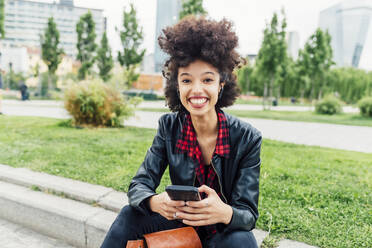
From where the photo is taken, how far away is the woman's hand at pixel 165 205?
4.61 ft

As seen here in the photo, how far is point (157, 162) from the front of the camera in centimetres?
180

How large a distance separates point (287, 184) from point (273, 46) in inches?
568

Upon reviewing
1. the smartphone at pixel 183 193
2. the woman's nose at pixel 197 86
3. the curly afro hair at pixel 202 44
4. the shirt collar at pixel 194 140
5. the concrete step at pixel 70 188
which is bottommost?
the concrete step at pixel 70 188

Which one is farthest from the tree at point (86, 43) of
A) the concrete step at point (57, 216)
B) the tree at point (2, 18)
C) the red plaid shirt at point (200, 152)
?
the red plaid shirt at point (200, 152)

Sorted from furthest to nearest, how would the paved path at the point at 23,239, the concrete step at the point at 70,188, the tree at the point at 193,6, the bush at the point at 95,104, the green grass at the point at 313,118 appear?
the tree at the point at 193,6 → the green grass at the point at 313,118 → the bush at the point at 95,104 → the concrete step at the point at 70,188 → the paved path at the point at 23,239

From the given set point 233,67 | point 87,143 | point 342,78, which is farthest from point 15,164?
point 342,78

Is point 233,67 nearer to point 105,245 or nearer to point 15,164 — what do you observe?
point 105,245

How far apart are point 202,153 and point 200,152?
0.05 metres

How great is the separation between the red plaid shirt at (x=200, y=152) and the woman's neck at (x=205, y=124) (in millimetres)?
40

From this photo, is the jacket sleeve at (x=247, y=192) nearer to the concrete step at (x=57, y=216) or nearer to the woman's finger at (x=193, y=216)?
the woman's finger at (x=193, y=216)

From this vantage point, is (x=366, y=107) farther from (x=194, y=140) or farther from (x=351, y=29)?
(x=351, y=29)

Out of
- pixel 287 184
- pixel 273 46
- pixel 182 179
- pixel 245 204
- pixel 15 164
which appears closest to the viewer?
pixel 245 204

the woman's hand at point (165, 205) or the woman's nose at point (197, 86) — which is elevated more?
the woman's nose at point (197, 86)

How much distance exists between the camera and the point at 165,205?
1451 millimetres
